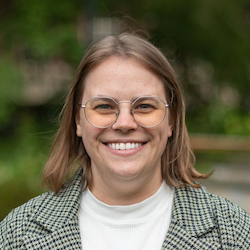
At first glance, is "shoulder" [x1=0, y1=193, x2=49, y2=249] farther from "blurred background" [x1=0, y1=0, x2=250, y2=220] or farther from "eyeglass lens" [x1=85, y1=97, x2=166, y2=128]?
"blurred background" [x1=0, y1=0, x2=250, y2=220]

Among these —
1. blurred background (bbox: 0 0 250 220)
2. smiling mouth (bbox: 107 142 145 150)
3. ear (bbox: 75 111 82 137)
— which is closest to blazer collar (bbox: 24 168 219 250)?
ear (bbox: 75 111 82 137)

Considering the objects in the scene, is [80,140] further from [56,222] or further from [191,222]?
[191,222]

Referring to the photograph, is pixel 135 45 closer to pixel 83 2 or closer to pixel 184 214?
pixel 184 214

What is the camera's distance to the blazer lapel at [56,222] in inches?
84.3

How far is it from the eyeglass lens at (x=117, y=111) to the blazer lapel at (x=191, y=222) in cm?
45

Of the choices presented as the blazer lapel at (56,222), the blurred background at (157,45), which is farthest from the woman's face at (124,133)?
the blurred background at (157,45)

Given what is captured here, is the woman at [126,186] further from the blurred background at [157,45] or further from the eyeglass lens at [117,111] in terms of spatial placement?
the blurred background at [157,45]

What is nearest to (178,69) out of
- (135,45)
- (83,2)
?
(83,2)

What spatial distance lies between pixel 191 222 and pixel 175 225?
3.7 inches

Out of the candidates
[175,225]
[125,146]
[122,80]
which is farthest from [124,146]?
[175,225]

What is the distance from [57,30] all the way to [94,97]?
23.2ft

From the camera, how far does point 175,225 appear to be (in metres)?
2.16

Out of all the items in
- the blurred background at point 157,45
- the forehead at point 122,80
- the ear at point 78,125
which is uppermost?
the forehead at point 122,80

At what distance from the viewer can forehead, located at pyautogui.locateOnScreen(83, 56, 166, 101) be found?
6.83ft
